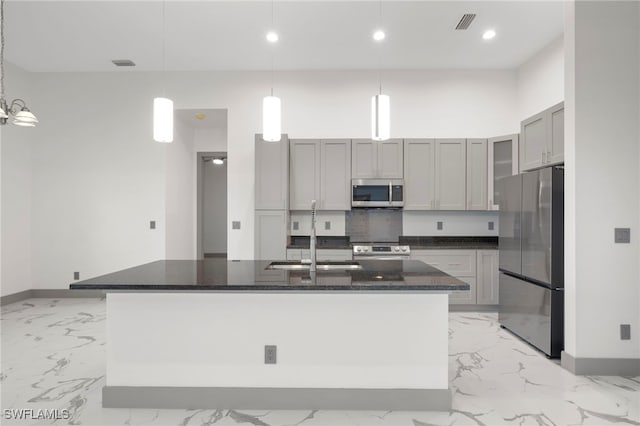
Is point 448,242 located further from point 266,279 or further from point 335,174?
point 266,279

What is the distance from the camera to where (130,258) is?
532 cm

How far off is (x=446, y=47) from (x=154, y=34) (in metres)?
3.51

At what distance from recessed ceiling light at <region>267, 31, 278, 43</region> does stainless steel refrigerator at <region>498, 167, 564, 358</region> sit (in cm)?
308

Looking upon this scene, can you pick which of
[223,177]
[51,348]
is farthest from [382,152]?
[223,177]

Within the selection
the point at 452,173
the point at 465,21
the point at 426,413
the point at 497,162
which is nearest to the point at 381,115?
the point at 426,413

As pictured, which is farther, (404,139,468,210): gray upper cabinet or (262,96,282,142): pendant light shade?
(404,139,468,210): gray upper cabinet

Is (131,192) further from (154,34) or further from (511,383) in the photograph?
(511,383)

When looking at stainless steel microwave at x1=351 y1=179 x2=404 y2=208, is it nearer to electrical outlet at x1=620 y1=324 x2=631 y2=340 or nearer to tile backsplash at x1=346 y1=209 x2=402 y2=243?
tile backsplash at x1=346 y1=209 x2=402 y2=243

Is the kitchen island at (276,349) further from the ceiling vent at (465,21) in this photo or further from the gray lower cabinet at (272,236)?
the ceiling vent at (465,21)

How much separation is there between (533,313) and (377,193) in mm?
2236

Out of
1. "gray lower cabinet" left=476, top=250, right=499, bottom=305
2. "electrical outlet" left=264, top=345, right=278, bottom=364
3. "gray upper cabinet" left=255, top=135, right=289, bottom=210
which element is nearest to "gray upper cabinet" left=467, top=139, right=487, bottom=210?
"gray lower cabinet" left=476, top=250, right=499, bottom=305

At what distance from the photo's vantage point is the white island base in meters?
2.24

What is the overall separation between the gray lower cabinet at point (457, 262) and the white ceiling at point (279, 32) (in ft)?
8.43

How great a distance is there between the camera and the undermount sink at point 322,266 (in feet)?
8.63
